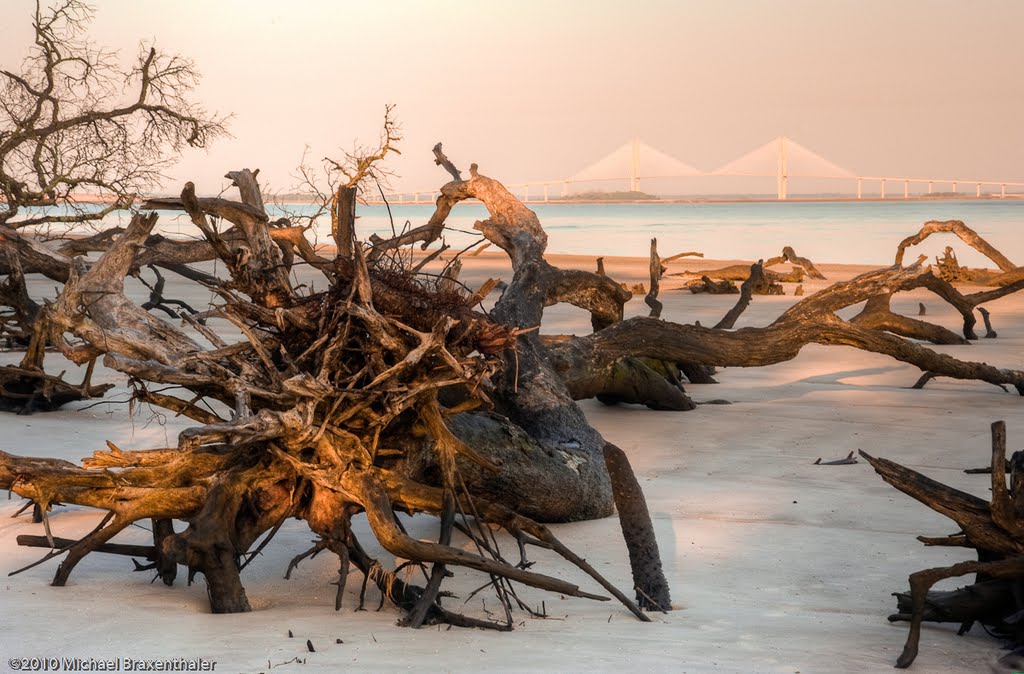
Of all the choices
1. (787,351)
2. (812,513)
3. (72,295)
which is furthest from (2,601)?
(787,351)

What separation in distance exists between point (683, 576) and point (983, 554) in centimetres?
138

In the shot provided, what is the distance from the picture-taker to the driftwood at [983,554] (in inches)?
153

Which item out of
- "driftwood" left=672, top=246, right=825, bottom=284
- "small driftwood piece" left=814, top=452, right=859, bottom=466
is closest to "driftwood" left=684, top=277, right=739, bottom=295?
"driftwood" left=672, top=246, right=825, bottom=284

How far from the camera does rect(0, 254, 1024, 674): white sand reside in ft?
12.1

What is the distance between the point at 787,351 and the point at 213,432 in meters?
5.81

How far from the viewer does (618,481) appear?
4445 mm

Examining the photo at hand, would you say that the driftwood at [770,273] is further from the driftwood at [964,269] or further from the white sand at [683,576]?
the white sand at [683,576]

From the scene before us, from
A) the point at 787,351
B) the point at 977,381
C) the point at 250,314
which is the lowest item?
the point at 977,381

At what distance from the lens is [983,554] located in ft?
13.7

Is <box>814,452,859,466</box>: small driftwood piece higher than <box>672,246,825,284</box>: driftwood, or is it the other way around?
<box>672,246,825,284</box>: driftwood

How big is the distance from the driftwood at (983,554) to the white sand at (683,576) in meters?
0.12

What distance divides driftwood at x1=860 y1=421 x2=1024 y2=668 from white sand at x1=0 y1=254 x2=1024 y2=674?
0.38ft

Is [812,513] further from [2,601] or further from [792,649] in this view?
[2,601]

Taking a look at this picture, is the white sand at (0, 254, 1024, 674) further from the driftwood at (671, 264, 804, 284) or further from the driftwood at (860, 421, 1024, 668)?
the driftwood at (671, 264, 804, 284)
